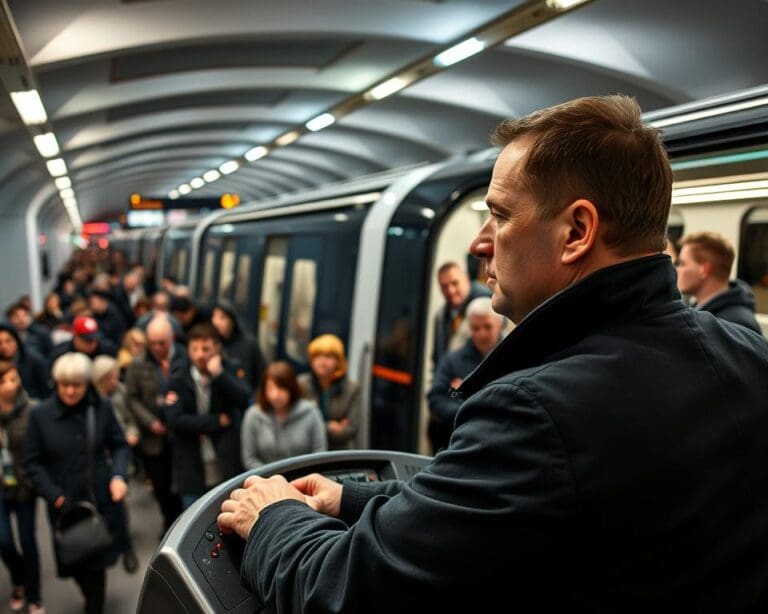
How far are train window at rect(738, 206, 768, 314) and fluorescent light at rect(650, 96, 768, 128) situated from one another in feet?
6.60

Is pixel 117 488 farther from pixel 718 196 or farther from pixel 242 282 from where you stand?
pixel 242 282

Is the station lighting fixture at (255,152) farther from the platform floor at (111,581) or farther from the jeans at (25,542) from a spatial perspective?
the jeans at (25,542)

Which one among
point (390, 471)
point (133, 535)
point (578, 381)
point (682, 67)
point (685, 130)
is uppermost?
point (682, 67)

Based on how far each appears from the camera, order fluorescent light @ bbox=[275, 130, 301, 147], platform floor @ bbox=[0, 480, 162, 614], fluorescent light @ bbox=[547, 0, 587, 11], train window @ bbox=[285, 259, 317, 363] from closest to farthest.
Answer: fluorescent light @ bbox=[547, 0, 587, 11] < platform floor @ bbox=[0, 480, 162, 614] < train window @ bbox=[285, 259, 317, 363] < fluorescent light @ bbox=[275, 130, 301, 147]

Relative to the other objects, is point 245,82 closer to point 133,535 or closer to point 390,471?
point 133,535

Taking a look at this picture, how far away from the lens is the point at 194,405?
14.7ft

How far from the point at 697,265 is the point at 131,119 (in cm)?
1027

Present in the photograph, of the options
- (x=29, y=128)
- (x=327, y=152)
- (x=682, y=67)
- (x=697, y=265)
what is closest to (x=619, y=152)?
(x=697, y=265)

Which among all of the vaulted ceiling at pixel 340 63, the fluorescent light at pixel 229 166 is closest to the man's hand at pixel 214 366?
the vaulted ceiling at pixel 340 63

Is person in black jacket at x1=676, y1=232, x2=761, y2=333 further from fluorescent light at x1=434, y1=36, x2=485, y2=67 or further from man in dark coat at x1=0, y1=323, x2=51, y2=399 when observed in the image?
man in dark coat at x1=0, y1=323, x2=51, y2=399

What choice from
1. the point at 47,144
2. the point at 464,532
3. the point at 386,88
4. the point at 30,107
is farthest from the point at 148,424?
the point at 47,144

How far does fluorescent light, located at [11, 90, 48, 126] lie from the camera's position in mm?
5807

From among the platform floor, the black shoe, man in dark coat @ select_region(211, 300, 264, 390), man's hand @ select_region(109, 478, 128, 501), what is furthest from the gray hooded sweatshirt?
man in dark coat @ select_region(211, 300, 264, 390)

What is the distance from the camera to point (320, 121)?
10.6 meters
